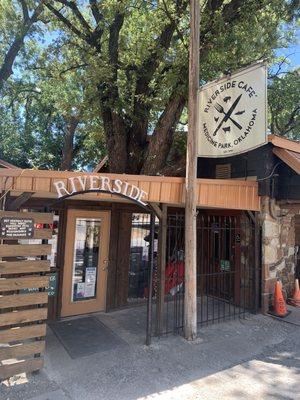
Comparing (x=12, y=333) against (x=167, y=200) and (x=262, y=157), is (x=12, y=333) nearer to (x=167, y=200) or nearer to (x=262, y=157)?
(x=167, y=200)

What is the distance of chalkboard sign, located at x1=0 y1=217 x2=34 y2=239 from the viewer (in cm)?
460

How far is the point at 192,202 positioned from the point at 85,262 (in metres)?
2.85

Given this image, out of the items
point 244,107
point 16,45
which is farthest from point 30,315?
point 16,45

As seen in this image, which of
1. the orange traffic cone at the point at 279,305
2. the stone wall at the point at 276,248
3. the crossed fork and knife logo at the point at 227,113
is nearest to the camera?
the crossed fork and knife logo at the point at 227,113

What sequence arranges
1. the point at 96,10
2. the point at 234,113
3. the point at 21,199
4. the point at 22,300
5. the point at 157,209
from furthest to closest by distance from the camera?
the point at 96,10 → the point at 157,209 → the point at 234,113 → the point at 21,199 → the point at 22,300

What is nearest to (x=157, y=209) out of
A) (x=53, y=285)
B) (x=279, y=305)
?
(x=53, y=285)

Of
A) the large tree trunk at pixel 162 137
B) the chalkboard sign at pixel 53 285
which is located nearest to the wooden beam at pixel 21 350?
the chalkboard sign at pixel 53 285

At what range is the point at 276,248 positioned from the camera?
834 centimetres

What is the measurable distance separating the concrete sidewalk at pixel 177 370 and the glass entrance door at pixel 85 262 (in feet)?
3.93

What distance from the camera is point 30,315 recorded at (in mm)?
4840

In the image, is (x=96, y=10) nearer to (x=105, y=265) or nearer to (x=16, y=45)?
(x=16, y=45)

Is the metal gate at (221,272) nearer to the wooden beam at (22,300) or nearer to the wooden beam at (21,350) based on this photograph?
the wooden beam at (21,350)

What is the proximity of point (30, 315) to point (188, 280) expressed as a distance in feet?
8.74

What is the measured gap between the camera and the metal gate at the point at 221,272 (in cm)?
779
